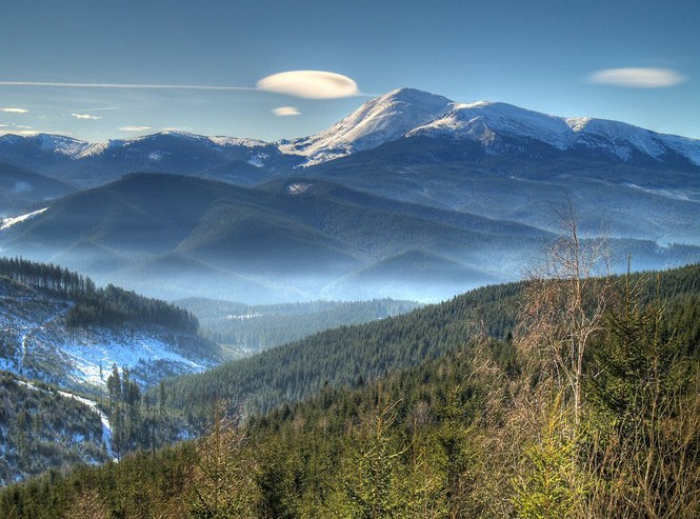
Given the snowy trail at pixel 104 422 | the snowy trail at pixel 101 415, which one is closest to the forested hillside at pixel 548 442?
the snowy trail at pixel 104 422

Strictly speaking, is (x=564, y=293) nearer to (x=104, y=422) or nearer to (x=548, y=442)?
(x=548, y=442)

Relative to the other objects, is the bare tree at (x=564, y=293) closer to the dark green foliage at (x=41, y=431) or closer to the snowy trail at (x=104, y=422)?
the dark green foliage at (x=41, y=431)

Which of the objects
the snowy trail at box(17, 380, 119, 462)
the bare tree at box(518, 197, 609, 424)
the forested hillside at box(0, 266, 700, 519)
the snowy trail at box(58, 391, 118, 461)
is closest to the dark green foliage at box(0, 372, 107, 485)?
the snowy trail at box(17, 380, 119, 462)

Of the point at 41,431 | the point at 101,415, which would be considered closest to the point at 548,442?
the point at 41,431

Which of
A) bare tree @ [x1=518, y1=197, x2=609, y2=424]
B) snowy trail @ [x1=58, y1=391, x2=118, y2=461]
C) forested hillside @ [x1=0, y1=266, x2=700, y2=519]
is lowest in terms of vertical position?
snowy trail @ [x1=58, y1=391, x2=118, y2=461]

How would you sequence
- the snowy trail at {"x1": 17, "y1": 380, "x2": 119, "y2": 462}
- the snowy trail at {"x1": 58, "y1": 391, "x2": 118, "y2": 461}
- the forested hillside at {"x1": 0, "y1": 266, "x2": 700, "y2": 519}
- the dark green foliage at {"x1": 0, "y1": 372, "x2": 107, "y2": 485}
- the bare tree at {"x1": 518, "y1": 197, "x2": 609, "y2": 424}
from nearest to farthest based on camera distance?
the forested hillside at {"x1": 0, "y1": 266, "x2": 700, "y2": 519}, the bare tree at {"x1": 518, "y1": 197, "x2": 609, "y2": 424}, the dark green foliage at {"x1": 0, "y1": 372, "x2": 107, "y2": 485}, the snowy trail at {"x1": 58, "y1": 391, "x2": 118, "y2": 461}, the snowy trail at {"x1": 17, "y1": 380, "x2": 119, "y2": 462}

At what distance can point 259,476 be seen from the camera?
105 feet

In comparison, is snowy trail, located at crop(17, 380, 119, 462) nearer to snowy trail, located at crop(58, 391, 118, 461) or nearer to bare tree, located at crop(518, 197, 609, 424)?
snowy trail, located at crop(58, 391, 118, 461)

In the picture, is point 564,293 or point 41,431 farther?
point 41,431

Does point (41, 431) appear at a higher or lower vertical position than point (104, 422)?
higher

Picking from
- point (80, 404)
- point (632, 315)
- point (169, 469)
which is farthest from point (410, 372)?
point (80, 404)

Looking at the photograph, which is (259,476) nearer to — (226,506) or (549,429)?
(226,506)

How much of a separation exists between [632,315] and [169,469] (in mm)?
72057

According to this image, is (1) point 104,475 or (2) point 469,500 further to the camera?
(1) point 104,475
